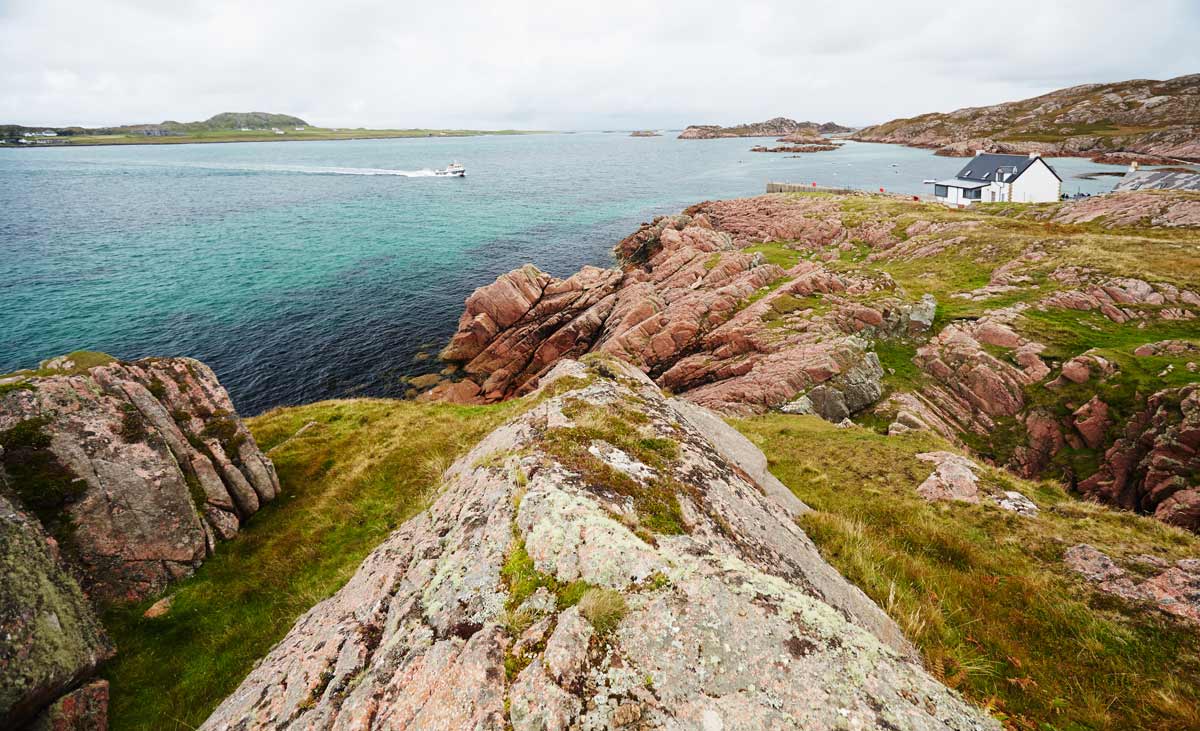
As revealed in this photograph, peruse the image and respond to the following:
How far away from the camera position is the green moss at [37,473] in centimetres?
986

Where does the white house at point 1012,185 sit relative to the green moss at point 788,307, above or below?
above

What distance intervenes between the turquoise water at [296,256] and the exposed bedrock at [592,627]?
118 feet

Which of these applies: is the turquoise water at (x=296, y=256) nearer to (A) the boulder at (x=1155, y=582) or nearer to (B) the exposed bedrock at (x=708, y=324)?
(B) the exposed bedrock at (x=708, y=324)

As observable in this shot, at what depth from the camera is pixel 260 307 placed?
5256 cm

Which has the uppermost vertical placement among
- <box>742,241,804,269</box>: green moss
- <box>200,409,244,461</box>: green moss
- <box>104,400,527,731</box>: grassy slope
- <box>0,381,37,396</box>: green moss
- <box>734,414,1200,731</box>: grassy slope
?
<box>742,241,804,269</box>: green moss

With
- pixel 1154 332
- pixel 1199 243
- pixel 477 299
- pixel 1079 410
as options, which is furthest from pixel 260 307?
pixel 1199 243

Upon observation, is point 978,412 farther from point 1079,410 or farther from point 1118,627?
point 1118,627

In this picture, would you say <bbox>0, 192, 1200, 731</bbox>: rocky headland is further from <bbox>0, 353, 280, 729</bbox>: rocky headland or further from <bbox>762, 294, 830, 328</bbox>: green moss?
<bbox>762, 294, 830, 328</bbox>: green moss

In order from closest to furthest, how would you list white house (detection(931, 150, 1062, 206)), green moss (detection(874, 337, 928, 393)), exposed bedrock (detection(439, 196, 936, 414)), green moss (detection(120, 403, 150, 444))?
green moss (detection(120, 403, 150, 444)), green moss (detection(874, 337, 928, 393)), exposed bedrock (detection(439, 196, 936, 414)), white house (detection(931, 150, 1062, 206))

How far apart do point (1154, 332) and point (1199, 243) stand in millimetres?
22188

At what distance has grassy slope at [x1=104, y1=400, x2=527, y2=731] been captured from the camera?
8.89m

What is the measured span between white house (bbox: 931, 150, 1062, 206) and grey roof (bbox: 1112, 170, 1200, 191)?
8255 millimetres

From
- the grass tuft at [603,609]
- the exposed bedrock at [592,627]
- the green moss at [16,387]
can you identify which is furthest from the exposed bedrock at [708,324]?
the green moss at [16,387]

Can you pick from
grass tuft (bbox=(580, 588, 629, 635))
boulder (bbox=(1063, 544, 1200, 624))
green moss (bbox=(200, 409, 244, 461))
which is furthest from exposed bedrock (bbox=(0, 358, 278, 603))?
boulder (bbox=(1063, 544, 1200, 624))
